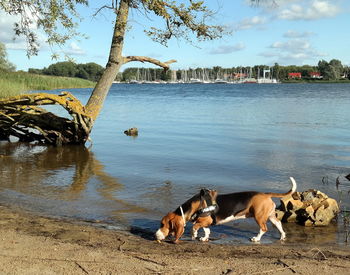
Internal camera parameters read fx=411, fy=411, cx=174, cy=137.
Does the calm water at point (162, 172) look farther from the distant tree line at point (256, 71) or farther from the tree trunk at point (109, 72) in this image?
the distant tree line at point (256, 71)

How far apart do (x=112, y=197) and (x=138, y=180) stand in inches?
72.3

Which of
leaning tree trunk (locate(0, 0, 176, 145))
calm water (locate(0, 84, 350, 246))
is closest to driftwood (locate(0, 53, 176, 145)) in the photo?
leaning tree trunk (locate(0, 0, 176, 145))

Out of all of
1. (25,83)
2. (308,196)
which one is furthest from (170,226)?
(25,83)

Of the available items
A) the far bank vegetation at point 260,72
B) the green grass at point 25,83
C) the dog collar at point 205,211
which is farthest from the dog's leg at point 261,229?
the far bank vegetation at point 260,72

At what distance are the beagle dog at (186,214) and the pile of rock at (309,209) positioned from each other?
209 cm

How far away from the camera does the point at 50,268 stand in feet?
15.7

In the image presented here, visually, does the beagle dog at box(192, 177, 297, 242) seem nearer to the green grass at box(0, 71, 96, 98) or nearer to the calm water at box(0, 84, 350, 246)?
the calm water at box(0, 84, 350, 246)

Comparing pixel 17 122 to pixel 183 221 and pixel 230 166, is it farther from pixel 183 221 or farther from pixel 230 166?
pixel 183 221

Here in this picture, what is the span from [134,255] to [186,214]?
143cm

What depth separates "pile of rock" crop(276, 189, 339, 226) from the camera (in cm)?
768

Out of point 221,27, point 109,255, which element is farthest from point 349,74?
point 109,255

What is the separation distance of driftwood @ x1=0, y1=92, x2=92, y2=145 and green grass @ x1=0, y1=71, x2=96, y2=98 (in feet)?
34.1

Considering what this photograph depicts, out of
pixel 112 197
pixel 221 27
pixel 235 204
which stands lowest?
pixel 112 197

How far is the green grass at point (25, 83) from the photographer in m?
28.4
